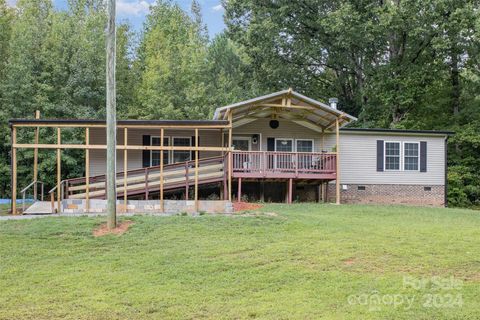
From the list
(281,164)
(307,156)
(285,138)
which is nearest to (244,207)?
(281,164)

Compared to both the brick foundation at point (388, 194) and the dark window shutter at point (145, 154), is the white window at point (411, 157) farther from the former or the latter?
the dark window shutter at point (145, 154)

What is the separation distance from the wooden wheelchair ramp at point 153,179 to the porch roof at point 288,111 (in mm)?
1905

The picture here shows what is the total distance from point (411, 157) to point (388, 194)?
173 cm

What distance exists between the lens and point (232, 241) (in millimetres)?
9492

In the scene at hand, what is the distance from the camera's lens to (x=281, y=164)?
16.8 meters

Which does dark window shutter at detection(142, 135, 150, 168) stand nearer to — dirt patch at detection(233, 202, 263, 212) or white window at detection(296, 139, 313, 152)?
dirt patch at detection(233, 202, 263, 212)

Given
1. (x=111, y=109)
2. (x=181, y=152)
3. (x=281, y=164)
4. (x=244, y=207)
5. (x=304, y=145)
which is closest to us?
(x=111, y=109)

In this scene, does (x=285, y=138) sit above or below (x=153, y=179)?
above

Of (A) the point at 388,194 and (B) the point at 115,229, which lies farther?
(A) the point at 388,194

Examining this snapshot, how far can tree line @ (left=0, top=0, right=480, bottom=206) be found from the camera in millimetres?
23203

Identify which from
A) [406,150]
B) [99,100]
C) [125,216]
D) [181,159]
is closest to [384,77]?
[406,150]

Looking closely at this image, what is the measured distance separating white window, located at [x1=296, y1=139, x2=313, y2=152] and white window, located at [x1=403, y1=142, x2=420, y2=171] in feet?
12.0

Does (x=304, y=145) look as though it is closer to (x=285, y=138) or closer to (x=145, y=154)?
(x=285, y=138)

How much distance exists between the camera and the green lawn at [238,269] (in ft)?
19.1
